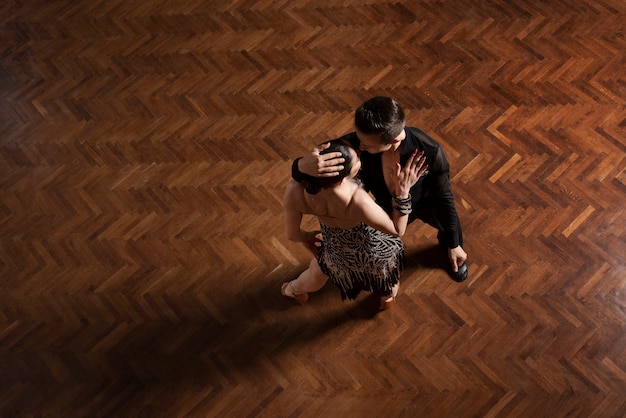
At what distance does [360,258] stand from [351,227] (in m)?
0.27

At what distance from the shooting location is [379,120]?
235cm

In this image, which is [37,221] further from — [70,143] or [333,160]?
[333,160]

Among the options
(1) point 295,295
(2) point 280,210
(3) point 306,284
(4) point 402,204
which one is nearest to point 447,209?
(4) point 402,204

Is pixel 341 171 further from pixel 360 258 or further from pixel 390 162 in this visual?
pixel 360 258

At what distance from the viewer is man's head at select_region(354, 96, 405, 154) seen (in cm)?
235

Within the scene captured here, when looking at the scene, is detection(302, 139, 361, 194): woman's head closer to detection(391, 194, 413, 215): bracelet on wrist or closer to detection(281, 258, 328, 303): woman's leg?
detection(391, 194, 413, 215): bracelet on wrist

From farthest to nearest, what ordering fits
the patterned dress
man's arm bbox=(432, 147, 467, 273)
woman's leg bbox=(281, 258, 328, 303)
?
woman's leg bbox=(281, 258, 328, 303) → the patterned dress → man's arm bbox=(432, 147, 467, 273)

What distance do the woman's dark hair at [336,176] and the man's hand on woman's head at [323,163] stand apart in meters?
0.02

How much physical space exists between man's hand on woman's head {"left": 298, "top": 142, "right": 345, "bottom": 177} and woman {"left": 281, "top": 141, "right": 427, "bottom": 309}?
23mm

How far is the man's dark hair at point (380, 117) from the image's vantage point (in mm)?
2344

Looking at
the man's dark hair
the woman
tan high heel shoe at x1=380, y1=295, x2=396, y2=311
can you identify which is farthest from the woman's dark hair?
tan high heel shoe at x1=380, y1=295, x2=396, y2=311

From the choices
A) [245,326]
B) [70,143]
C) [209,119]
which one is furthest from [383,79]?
[70,143]

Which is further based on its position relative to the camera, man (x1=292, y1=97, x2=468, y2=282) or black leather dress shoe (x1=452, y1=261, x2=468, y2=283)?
black leather dress shoe (x1=452, y1=261, x2=468, y2=283)

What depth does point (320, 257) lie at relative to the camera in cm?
314
